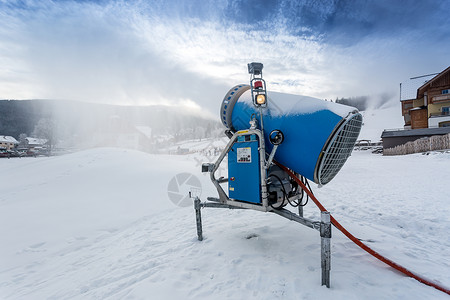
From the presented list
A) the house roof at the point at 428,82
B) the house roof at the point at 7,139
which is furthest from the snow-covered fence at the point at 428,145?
the house roof at the point at 7,139

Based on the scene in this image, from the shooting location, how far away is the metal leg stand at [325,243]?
2.62 metres

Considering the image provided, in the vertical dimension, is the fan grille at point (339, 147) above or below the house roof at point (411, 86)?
below

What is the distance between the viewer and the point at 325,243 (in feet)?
8.68

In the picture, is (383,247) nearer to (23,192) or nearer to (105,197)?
(105,197)

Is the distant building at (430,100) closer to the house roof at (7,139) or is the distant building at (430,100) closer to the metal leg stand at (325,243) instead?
the metal leg stand at (325,243)

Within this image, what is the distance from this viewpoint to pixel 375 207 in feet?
20.4

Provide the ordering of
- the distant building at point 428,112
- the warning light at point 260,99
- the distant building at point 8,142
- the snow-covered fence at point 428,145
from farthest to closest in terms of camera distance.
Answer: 1. the distant building at point 8,142
2. the distant building at point 428,112
3. the snow-covered fence at point 428,145
4. the warning light at point 260,99

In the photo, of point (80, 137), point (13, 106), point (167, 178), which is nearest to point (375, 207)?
point (167, 178)

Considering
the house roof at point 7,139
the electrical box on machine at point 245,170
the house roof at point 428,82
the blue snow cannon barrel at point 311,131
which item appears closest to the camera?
the blue snow cannon barrel at point 311,131

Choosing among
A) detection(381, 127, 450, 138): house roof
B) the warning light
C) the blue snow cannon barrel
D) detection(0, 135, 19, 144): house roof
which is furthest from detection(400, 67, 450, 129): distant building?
detection(0, 135, 19, 144): house roof

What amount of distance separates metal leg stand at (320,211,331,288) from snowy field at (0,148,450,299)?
182 millimetres

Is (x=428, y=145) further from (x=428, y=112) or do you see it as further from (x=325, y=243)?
(x=325, y=243)

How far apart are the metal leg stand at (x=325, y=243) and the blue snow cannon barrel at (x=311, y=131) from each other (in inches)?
28.2

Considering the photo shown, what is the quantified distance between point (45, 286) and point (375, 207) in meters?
7.55
